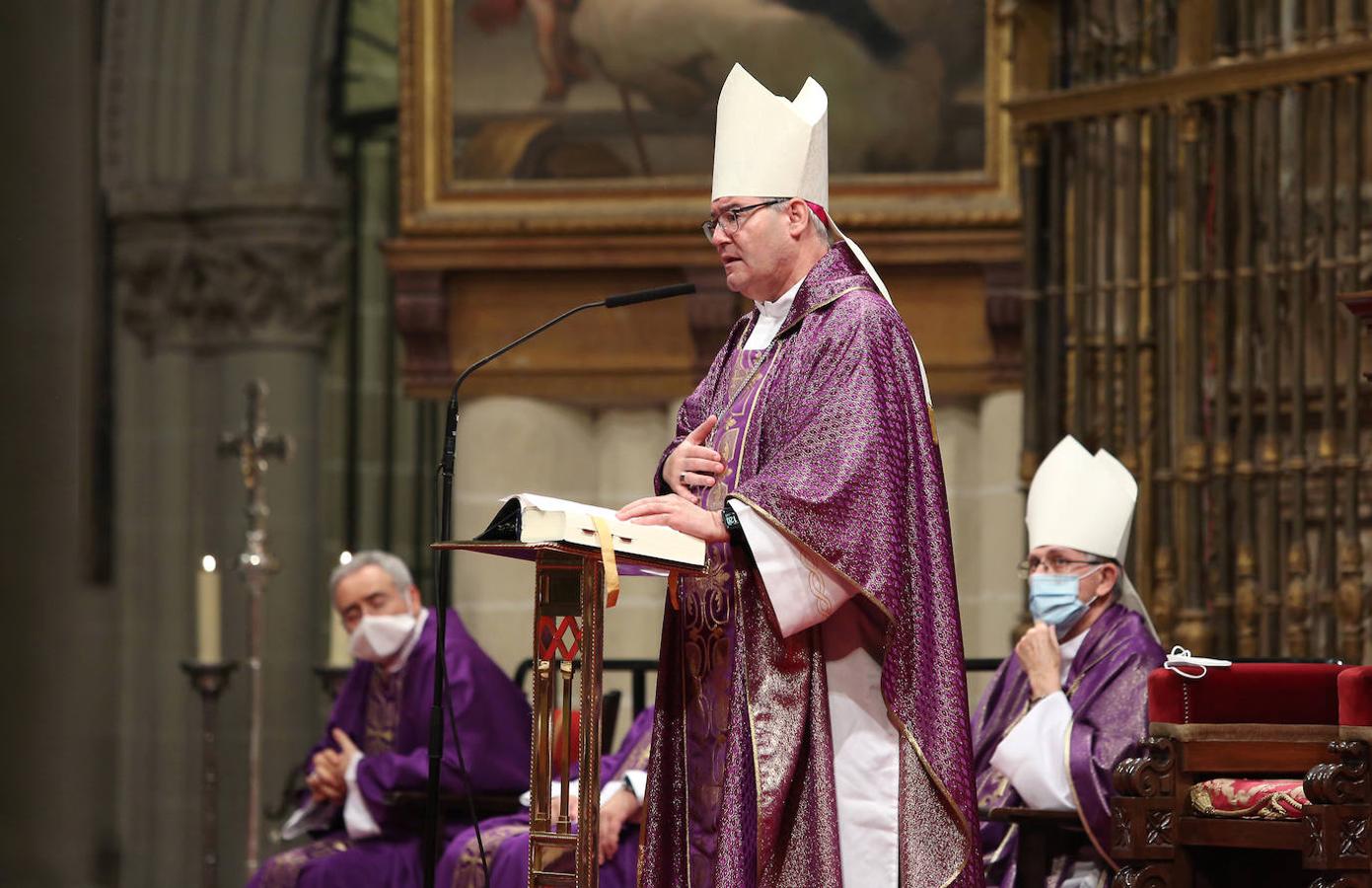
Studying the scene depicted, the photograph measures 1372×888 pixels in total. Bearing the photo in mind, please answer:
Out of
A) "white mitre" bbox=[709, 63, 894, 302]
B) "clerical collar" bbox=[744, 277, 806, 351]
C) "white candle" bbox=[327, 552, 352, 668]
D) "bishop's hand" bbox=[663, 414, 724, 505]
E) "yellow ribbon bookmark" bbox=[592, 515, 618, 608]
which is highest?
"white mitre" bbox=[709, 63, 894, 302]

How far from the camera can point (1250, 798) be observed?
15.1ft

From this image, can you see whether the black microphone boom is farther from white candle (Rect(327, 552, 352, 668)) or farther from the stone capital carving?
the stone capital carving

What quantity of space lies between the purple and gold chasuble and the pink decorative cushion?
92cm

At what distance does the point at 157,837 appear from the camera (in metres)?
8.95

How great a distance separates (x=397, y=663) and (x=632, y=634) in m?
1.73

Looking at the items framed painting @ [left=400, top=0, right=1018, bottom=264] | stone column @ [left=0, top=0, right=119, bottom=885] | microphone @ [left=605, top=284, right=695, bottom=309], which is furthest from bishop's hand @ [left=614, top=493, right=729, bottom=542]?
stone column @ [left=0, top=0, right=119, bottom=885]

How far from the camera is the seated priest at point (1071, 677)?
5.12m

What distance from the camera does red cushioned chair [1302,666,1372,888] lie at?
421 cm

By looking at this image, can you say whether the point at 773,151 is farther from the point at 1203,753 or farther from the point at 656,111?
the point at 656,111

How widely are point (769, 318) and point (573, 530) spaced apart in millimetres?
818

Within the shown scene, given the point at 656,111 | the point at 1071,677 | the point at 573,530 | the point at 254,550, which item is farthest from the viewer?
the point at 656,111

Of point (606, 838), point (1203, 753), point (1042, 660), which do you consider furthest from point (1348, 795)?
point (606, 838)

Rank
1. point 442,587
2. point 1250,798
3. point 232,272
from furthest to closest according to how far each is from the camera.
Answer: point 232,272 < point 1250,798 < point 442,587

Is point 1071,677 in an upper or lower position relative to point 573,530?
lower
